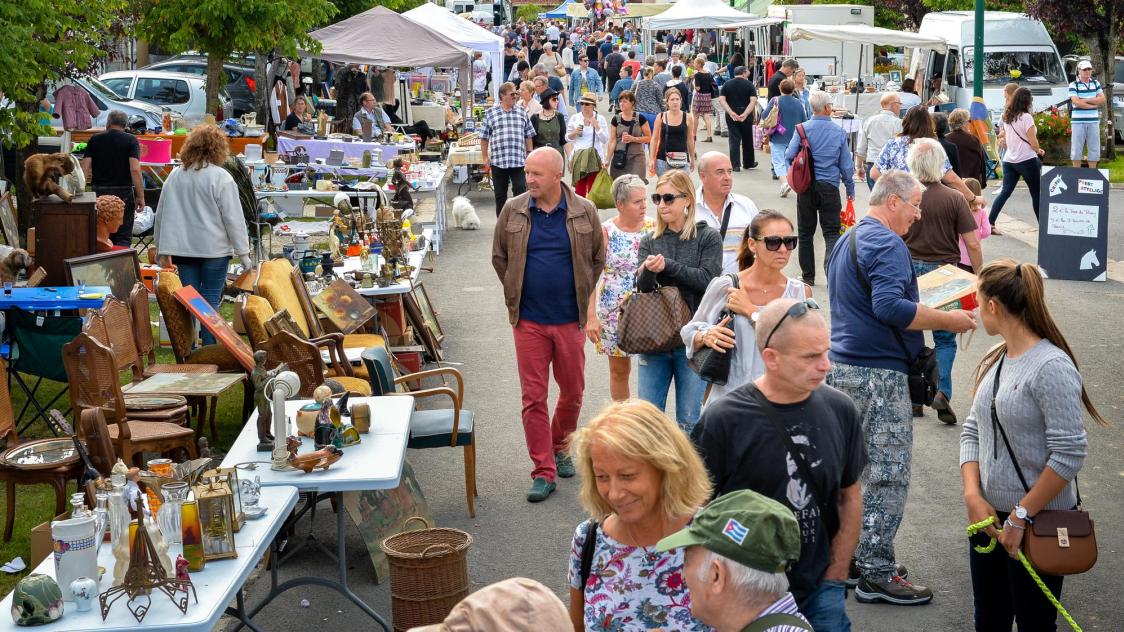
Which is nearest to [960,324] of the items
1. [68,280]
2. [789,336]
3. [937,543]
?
[937,543]

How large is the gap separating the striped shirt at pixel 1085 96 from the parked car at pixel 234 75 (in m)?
16.4

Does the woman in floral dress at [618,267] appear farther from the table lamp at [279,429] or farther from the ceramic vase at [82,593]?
the ceramic vase at [82,593]

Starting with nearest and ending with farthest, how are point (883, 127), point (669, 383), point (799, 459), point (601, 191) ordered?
point (799, 459) → point (669, 383) → point (601, 191) → point (883, 127)

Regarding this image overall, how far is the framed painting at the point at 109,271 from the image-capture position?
8.99 m

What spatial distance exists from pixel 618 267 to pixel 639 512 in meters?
3.84

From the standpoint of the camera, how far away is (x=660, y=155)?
1598 centimetres

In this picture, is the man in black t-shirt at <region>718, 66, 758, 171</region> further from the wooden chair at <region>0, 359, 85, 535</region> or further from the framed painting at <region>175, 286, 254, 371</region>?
the wooden chair at <region>0, 359, 85, 535</region>

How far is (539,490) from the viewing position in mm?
7383

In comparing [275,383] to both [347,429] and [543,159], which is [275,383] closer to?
[347,429]

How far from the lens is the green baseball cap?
296 cm

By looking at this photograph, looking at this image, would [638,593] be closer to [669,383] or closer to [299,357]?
[669,383]

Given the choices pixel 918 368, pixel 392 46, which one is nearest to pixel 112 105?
pixel 392 46

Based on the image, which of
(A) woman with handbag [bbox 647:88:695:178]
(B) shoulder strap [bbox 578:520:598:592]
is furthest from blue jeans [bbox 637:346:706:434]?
(A) woman with handbag [bbox 647:88:695:178]

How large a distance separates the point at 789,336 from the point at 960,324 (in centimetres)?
217
